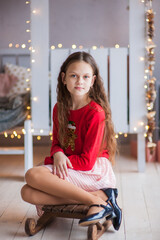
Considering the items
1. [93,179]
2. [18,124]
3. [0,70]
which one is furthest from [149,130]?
[0,70]

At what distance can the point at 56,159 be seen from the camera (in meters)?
1.36

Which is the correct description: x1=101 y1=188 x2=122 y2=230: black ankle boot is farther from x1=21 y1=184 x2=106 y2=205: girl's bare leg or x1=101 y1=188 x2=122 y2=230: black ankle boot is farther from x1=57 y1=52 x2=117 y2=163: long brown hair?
x1=57 y1=52 x2=117 y2=163: long brown hair

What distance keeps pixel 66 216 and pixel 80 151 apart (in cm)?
25

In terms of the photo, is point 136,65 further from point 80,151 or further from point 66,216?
point 66,216

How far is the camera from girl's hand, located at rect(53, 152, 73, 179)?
4.38 ft

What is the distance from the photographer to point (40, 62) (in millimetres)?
2225

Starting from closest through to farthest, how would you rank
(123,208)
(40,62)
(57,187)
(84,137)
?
(57,187) < (84,137) < (123,208) < (40,62)

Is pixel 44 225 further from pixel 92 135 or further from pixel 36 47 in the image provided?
pixel 36 47

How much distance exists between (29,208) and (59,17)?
206cm

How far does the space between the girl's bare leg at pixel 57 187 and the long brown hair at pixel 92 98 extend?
0.19 m

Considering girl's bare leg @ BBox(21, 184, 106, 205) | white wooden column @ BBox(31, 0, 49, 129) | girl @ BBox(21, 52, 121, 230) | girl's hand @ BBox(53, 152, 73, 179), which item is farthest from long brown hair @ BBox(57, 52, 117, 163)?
white wooden column @ BBox(31, 0, 49, 129)

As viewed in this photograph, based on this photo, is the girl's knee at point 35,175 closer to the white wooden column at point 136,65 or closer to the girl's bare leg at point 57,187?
the girl's bare leg at point 57,187

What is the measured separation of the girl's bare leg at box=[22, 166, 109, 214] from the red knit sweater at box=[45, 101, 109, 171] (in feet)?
0.31

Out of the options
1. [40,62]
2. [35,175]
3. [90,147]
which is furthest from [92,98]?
[40,62]
